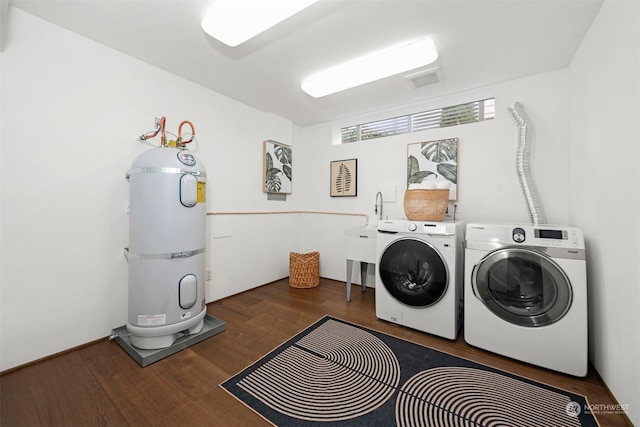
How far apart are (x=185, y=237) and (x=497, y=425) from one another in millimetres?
2144

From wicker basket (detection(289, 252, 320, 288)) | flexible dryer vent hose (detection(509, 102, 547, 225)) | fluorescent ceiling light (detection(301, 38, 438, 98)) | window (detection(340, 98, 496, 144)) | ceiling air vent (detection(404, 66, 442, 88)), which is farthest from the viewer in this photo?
wicker basket (detection(289, 252, 320, 288))

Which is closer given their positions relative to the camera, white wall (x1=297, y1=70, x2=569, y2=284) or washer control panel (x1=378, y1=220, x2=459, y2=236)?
washer control panel (x1=378, y1=220, x2=459, y2=236)

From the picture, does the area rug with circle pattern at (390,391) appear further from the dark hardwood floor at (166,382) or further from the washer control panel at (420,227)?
the washer control panel at (420,227)

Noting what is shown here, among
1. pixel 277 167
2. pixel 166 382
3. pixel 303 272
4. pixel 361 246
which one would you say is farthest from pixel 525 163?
pixel 166 382

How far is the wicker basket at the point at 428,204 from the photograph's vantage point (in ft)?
7.22

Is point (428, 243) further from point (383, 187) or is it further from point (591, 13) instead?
point (591, 13)

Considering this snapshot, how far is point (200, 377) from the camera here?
153 cm

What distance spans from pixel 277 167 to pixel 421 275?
7.57 ft

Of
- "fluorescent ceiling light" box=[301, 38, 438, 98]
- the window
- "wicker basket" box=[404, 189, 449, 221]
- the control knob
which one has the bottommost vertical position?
the control knob

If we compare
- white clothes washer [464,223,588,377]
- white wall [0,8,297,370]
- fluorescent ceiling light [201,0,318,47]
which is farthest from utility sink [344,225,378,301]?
white wall [0,8,297,370]

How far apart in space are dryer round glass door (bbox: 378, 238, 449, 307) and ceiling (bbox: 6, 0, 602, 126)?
1582mm

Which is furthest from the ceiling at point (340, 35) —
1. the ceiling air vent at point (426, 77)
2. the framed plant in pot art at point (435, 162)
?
the framed plant in pot art at point (435, 162)

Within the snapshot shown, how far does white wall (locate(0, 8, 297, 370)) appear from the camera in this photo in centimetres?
156

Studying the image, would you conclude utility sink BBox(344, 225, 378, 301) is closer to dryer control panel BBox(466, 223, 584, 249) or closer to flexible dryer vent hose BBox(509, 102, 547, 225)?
dryer control panel BBox(466, 223, 584, 249)
